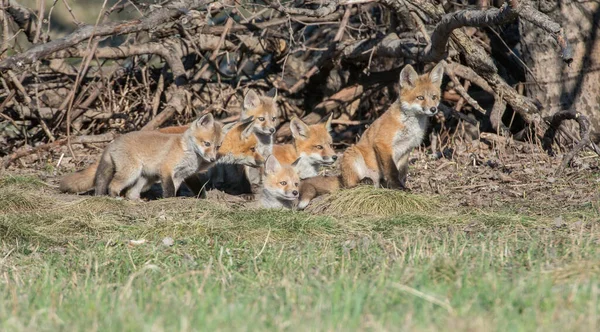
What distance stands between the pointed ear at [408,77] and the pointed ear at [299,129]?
1348 mm

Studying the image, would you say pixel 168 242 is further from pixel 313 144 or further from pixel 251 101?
pixel 251 101

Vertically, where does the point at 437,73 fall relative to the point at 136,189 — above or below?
above

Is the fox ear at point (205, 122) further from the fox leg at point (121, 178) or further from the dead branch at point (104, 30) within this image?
the dead branch at point (104, 30)

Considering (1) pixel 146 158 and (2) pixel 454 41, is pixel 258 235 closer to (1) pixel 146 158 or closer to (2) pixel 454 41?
(1) pixel 146 158

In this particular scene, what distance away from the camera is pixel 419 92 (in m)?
9.78

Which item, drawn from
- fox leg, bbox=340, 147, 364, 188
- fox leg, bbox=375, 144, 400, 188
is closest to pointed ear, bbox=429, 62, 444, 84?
fox leg, bbox=375, 144, 400, 188

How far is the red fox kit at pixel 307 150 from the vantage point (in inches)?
392

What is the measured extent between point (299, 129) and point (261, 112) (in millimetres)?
1063

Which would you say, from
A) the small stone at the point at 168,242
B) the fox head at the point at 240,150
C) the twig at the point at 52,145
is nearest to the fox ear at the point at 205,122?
the fox head at the point at 240,150

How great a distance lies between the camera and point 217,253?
6.21m

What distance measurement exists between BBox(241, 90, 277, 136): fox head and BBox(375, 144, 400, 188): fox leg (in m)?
1.71

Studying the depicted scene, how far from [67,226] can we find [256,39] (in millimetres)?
6617

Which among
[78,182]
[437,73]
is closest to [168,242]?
[78,182]

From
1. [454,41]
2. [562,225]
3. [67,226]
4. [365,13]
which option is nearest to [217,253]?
[67,226]
